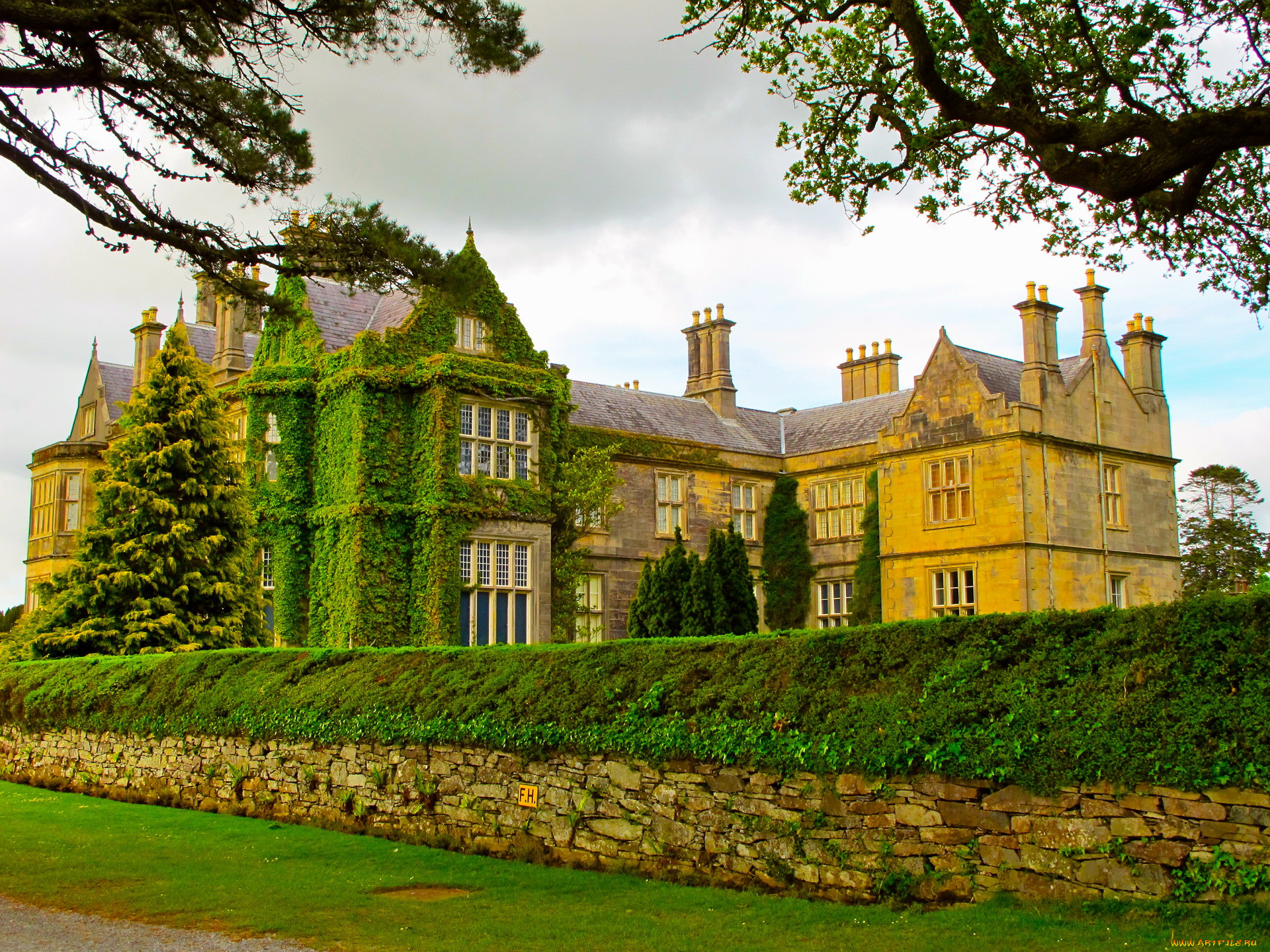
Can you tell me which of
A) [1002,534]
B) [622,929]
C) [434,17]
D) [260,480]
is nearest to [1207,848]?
[622,929]

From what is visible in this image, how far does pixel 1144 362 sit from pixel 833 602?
9940 millimetres

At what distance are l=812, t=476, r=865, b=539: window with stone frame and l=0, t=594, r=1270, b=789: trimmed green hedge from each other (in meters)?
19.4

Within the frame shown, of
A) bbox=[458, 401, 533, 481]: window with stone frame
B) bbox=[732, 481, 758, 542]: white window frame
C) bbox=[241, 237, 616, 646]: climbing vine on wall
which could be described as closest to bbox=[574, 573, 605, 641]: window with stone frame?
bbox=[241, 237, 616, 646]: climbing vine on wall

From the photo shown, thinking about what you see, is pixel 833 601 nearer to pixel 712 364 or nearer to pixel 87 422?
pixel 712 364

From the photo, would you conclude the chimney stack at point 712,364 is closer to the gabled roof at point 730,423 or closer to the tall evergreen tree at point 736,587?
the gabled roof at point 730,423

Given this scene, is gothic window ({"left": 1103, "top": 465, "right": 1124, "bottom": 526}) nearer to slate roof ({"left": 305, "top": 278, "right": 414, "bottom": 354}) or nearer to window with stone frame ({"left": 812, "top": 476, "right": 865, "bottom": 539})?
window with stone frame ({"left": 812, "top": 476, "right": 865, "bottom": 539})

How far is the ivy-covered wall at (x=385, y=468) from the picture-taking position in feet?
85.8

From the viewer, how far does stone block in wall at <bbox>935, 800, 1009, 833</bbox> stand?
941 cm

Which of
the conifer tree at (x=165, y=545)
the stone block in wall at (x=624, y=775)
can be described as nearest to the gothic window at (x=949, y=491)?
the conifer tree at (x=165, y=545)

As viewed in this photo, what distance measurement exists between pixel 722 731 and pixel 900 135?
6157mm

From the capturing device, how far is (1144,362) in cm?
3108

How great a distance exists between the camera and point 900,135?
12.5 m

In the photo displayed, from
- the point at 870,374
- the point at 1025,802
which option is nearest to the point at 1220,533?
the point at 870,374

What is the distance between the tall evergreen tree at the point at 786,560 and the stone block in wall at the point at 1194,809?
976 inches
